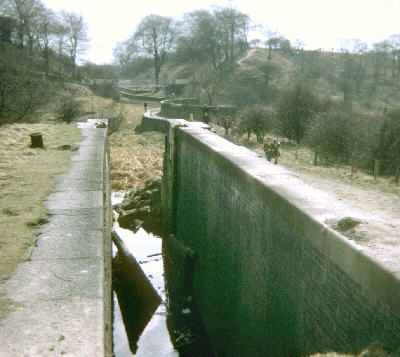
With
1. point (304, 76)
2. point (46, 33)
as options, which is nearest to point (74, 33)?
point (46, 33)

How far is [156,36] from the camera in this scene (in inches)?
2496

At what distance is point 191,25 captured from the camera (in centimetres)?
6400

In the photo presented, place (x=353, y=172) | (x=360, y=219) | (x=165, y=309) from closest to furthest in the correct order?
1. (x=360, y=219)
2. (x=165, y=309)
3. (x=353, y=172)

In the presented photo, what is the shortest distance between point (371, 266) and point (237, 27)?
67352mm

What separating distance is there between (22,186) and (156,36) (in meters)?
61.4

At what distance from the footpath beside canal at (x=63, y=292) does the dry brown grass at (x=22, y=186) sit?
0.13 m

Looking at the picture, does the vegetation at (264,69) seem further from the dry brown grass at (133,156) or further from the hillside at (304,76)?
the dry brown grass at (133,156)

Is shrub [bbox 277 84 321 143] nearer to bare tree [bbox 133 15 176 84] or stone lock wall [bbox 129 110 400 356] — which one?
stone lock wall [bbox 129 110 400 356]

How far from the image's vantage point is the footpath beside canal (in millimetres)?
2695

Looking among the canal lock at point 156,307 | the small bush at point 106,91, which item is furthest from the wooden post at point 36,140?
the small bush at point 106,91

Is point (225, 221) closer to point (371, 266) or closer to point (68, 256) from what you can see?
point (68, 256)

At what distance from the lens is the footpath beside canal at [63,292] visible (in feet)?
8.84

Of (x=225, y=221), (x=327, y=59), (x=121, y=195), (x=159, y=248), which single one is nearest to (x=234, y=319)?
(x=225, y=221)

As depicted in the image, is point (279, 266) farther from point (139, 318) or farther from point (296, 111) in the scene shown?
point (296, 111)
